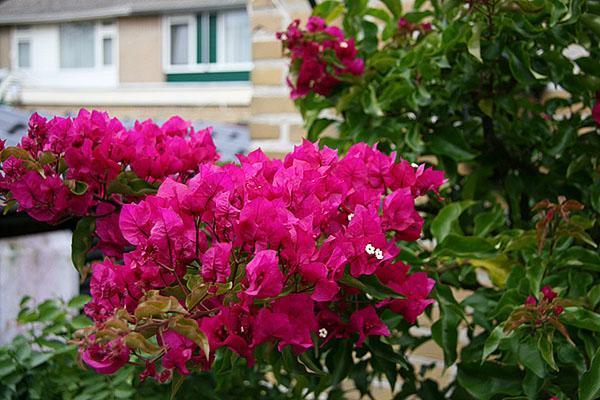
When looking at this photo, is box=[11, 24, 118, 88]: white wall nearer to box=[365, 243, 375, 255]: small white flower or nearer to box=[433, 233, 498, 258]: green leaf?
box=[433, 233, 498, 258]: green leaf

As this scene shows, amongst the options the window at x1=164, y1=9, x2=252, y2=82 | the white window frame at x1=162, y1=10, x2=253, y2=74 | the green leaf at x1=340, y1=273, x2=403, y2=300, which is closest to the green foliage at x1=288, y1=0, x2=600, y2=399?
the green leaf at x1=340, y1=273, x2=403, y2=300

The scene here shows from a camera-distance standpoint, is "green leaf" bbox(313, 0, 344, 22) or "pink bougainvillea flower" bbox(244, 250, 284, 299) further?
"green leaf" bbox(313, 0, 344, 22)

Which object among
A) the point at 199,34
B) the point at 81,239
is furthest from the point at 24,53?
the point at 81,239

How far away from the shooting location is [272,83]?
1.60m

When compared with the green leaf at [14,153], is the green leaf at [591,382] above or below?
below

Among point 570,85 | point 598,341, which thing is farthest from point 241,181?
point 570,85

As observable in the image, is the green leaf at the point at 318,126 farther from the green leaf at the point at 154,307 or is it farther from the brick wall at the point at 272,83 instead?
the green leaf at the point at 154,307

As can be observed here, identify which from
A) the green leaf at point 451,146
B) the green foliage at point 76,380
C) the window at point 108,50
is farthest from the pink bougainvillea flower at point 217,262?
the window at point 108,50

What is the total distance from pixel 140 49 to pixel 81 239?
11.9 meters

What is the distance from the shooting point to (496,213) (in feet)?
3.36

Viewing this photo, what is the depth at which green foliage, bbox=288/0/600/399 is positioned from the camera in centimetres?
85

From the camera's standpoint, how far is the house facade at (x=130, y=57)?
1103 cm

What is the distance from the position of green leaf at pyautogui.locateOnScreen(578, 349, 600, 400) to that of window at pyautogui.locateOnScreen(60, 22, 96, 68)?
13052 millimetres

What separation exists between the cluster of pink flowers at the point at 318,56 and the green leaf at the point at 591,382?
51 centimetres
